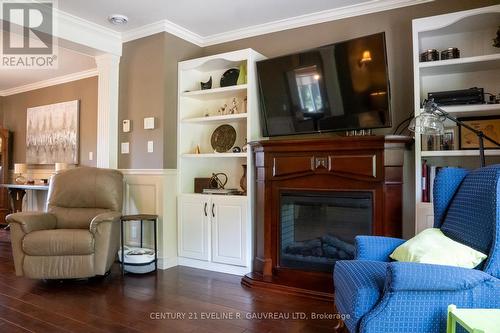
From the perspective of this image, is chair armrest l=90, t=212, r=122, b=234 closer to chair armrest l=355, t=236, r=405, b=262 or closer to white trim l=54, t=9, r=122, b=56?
white trim l=54, t=9, r=122, b=56

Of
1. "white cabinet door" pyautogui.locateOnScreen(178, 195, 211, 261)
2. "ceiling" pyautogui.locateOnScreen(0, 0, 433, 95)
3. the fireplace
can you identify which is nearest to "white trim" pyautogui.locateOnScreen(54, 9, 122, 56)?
"ceiling" pyautogui.locateOnScreen(0, 0, 433, 95)

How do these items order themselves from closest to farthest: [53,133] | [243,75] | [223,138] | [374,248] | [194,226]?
[374,248] < [243,75] < [194,226] < [223,138] < [53,133]

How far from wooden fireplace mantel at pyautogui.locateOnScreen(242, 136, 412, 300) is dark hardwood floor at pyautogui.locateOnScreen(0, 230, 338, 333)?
234mm

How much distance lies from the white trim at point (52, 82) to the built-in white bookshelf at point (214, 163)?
2127 mm

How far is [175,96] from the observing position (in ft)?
12.2

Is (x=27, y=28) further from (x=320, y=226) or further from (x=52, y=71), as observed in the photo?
(x=320, y=226)

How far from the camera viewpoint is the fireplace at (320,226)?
112 inches

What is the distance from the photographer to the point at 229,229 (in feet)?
11.1

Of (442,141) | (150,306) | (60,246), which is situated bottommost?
(150,306)

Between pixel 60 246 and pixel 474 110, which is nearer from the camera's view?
pixel 474 110

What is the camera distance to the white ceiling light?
3328 mm

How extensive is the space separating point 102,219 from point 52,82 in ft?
12.1

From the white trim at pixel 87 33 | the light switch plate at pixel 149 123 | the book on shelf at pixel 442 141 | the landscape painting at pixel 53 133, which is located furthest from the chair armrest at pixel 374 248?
the landscape painting at pixel 53 133

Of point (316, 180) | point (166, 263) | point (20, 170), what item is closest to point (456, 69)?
point (316, 180)
